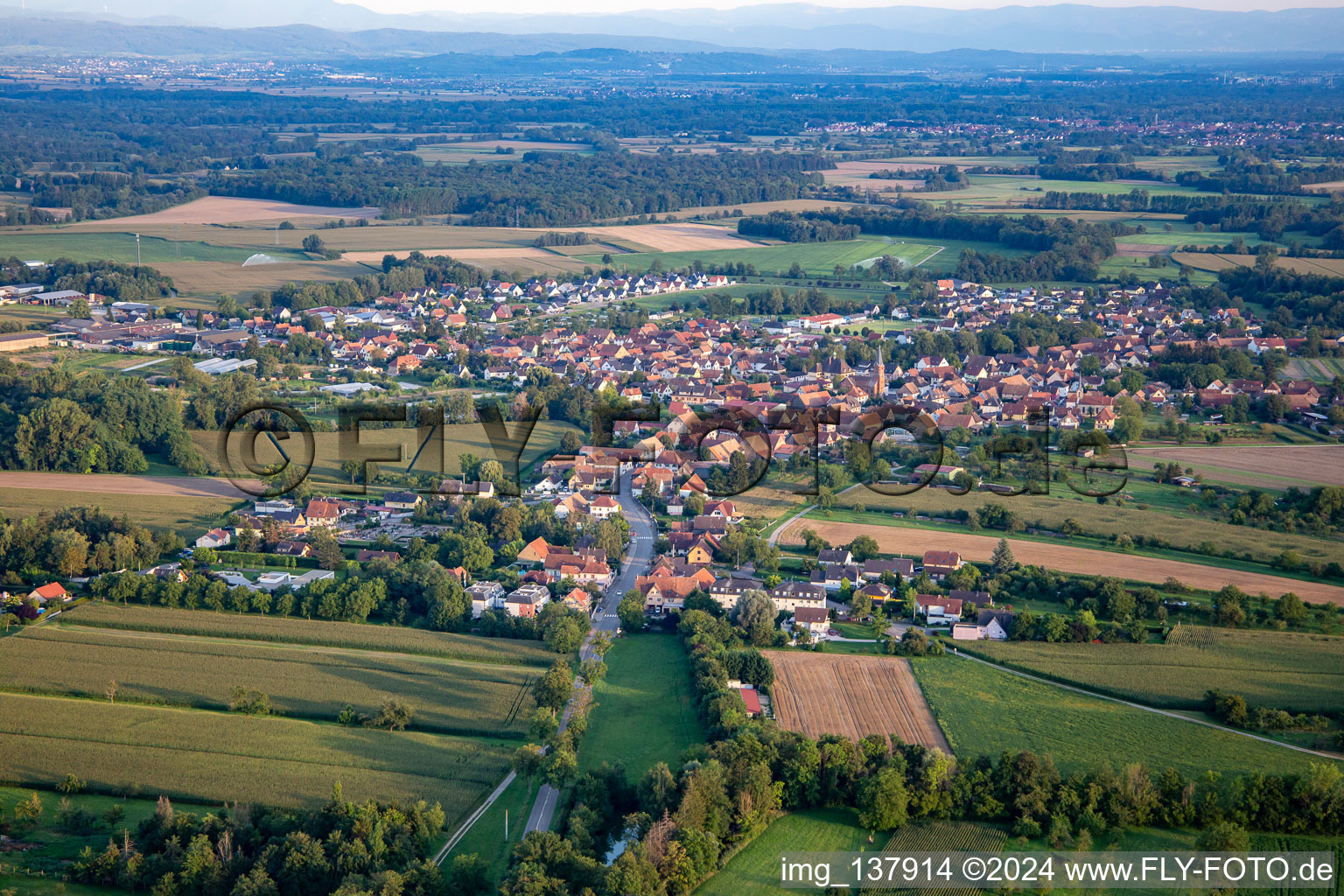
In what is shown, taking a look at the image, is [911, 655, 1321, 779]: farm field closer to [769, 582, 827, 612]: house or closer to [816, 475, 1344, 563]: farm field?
[769, 582, 827, 612]: house

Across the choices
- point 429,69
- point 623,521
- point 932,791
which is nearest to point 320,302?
point 623,521

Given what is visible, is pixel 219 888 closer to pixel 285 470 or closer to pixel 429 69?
pixel 285 470

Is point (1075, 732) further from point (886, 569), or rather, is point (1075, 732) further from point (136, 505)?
point (136, 505)

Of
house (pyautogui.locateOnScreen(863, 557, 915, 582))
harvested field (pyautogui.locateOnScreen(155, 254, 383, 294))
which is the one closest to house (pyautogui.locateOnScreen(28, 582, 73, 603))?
house (pyautogui.locateOnScreen(863, 557, 915, 582))

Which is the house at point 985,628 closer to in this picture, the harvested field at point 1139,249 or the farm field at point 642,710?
the farm field at point 642,710

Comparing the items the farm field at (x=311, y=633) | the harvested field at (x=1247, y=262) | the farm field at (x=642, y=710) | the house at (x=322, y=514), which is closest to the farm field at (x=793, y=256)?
the harvested field at (x=1247, y=262)

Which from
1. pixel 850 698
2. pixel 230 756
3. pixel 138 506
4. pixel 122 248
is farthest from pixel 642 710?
pixel 122 248
